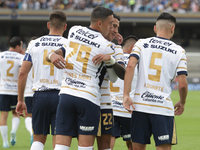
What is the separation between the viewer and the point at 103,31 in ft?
14.0

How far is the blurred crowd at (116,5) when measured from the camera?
35688 millimetres

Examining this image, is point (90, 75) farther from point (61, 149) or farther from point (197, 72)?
point (197, 72)

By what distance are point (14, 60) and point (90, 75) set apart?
14.9ft

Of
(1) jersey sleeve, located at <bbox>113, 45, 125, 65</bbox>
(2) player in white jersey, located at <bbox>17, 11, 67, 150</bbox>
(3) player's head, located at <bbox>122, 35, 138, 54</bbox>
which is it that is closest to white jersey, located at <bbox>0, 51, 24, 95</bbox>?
(3) player's head, located at <bbox>122, 35, 138, 54</bbox>

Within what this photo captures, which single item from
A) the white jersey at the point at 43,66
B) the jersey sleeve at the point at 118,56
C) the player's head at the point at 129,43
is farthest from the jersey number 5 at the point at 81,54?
the player's head at the point at 129,43

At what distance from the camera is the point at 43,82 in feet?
16.3

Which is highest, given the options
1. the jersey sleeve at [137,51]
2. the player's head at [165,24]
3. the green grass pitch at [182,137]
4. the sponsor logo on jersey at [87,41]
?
the player's head at [165,24]

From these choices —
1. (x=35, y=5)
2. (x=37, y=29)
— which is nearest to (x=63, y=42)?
(x=35, y=5)

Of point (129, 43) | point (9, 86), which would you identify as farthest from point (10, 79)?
point (129, 43)

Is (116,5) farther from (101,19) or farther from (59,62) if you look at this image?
(59,62)

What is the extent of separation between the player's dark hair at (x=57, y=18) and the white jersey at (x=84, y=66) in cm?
92

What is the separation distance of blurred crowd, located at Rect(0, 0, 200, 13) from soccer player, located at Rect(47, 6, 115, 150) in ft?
106

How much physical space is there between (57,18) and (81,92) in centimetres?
142

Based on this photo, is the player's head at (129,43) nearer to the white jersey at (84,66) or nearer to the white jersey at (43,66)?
the white jersey at (43,66)
